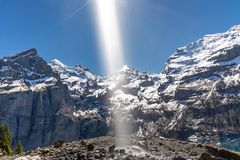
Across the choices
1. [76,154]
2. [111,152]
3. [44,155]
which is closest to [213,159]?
[111,152]

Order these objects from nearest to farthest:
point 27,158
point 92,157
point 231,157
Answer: point 92,157
point 27,158
point 231,157

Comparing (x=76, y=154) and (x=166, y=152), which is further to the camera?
(x=166, y=152)

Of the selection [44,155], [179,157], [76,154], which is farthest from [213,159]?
[44,155]

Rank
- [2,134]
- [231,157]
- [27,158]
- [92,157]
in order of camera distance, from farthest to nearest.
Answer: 1. [2,134]
2. [231,157]
3. [27,158]
4. [92,157]

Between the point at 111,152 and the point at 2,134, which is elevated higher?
the point at 2,134

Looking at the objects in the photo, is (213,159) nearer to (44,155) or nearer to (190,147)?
(190,147)

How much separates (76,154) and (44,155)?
4.41 metres

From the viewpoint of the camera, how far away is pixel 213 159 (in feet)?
120

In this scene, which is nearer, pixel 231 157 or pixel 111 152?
pixel 111 152

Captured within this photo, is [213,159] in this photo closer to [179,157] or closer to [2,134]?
[179,157]

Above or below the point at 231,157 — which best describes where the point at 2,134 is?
above

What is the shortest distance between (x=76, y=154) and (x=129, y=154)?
4.71m

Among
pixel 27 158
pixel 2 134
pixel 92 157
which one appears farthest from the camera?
pixel 2 134

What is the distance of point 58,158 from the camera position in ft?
116
